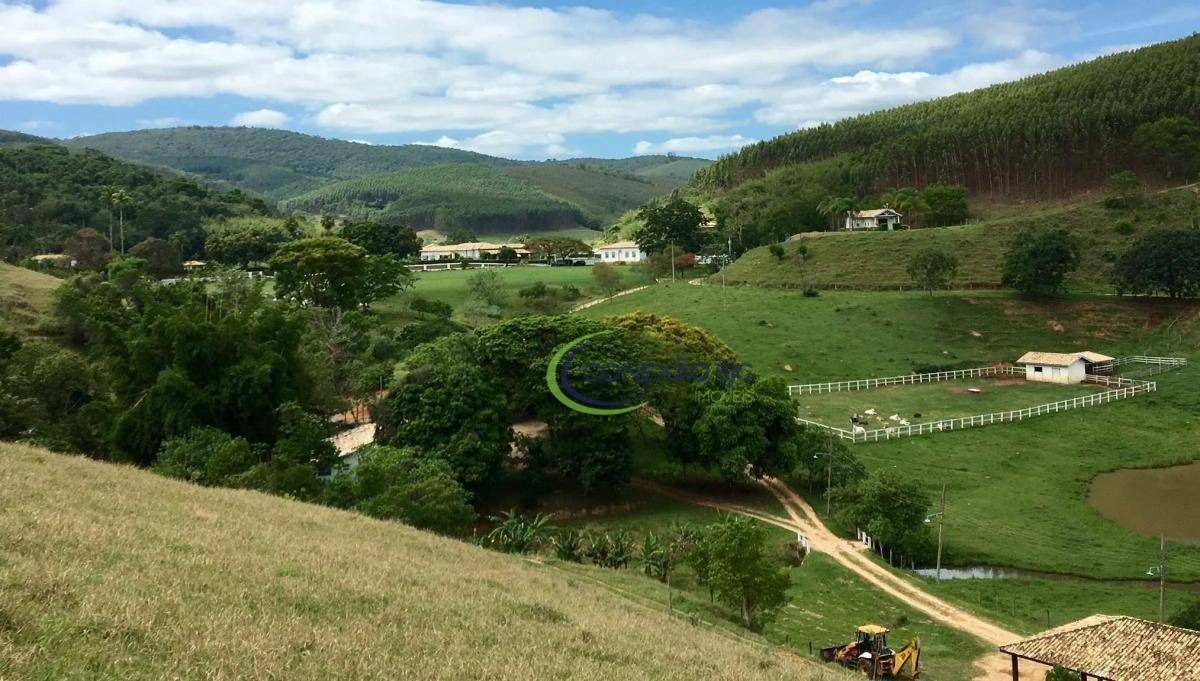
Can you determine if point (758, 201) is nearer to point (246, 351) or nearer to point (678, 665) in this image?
point (246, 351)

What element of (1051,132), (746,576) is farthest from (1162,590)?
(1051,132)

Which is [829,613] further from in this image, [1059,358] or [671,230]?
[671,230]

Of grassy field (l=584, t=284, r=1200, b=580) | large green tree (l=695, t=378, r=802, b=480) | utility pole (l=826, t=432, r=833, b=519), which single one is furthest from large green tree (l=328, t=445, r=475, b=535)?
grassy field (l=584, t=284, r=1200, b=580)

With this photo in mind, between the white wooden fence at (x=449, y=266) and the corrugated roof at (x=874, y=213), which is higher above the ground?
the corrugated roof at (x=874, y=213)

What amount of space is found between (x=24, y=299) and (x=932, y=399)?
54317 mm

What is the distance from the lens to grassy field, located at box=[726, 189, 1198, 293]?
68812mm

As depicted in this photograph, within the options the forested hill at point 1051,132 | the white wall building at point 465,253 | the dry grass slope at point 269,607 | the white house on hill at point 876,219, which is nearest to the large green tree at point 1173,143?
the forested hill at point 1051,132

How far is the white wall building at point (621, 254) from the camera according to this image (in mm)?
98750

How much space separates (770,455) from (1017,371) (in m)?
28.2

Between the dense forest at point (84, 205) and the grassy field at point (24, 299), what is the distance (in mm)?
23868

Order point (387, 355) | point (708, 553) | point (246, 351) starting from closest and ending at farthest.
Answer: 1. point (708, 553)
2. point (246, 351)
3. point (387, 355)

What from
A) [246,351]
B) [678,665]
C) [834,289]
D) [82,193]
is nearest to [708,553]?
[678,665]

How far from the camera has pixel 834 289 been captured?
2714 inches

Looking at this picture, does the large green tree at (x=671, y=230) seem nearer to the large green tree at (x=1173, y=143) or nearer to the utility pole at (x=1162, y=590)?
the large green tree at (x=1173, y=143)
